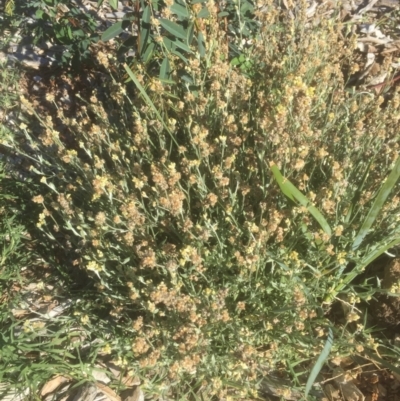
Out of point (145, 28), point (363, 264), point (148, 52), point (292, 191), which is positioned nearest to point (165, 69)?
point (148, 52)

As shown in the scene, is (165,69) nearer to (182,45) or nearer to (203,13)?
(182,45)

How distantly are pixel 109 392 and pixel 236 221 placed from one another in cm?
118

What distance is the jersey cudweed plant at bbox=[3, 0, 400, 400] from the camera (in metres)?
2.21

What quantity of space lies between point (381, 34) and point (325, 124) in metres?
1.77

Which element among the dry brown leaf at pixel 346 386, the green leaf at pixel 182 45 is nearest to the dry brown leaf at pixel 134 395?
the dry brown leaf at pixel 346 386

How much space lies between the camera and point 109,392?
2670 mm

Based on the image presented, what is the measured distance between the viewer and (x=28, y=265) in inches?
122

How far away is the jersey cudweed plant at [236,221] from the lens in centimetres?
221

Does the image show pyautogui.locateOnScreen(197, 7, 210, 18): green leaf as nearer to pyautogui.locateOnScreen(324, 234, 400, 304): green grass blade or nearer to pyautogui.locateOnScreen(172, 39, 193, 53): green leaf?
pyautogui.locateOnScreen(172, 39, 193, 53): green leaf

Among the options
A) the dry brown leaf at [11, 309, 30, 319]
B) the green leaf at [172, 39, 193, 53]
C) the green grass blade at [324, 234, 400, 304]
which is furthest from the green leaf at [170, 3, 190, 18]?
the dry brown leaf at [11, 309, 30, 319]

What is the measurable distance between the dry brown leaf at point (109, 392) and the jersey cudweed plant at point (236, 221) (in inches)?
9.0

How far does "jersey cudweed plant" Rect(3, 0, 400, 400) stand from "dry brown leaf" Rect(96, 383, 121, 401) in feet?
0.75

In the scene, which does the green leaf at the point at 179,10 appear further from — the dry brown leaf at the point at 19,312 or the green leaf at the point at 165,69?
the dry brown leaf at the point at 19,312

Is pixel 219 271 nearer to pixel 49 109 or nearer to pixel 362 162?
pixel 362 162
